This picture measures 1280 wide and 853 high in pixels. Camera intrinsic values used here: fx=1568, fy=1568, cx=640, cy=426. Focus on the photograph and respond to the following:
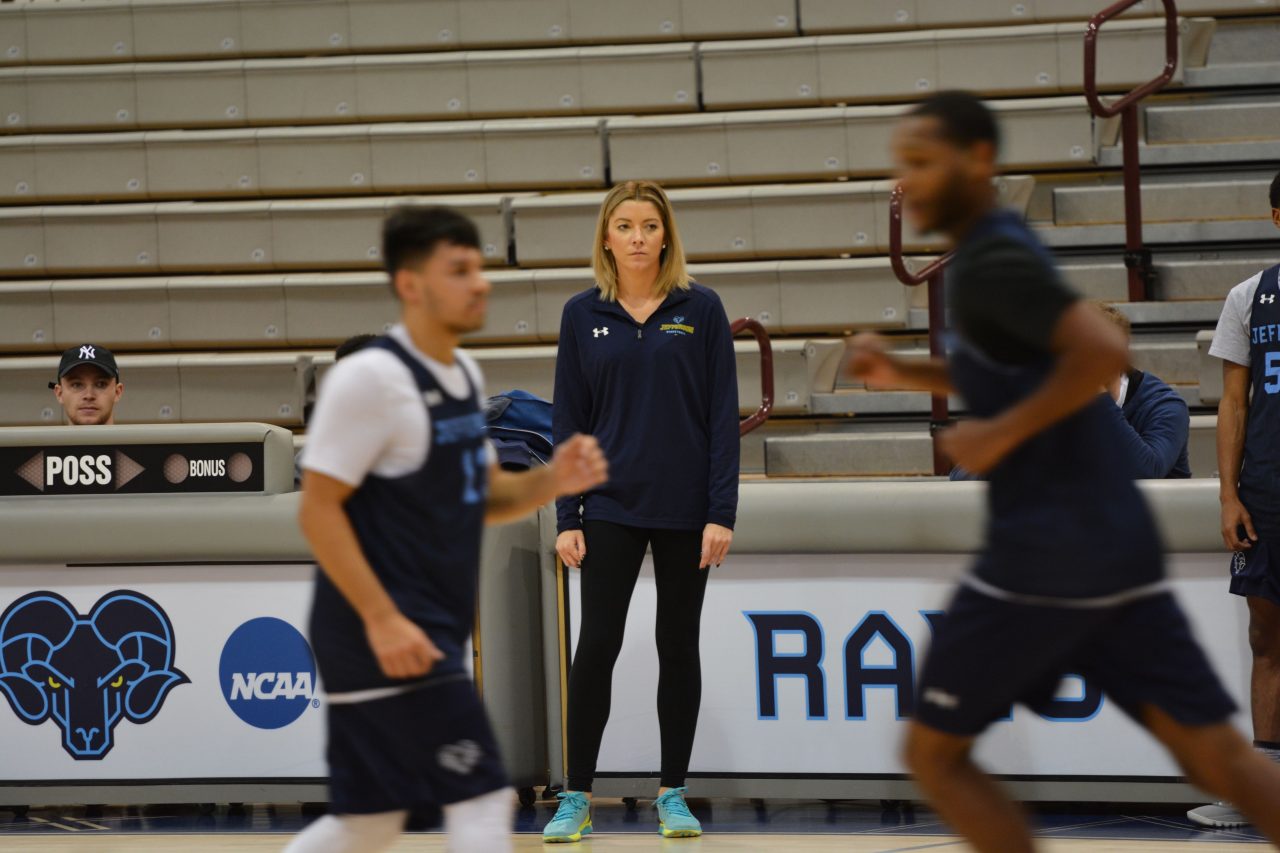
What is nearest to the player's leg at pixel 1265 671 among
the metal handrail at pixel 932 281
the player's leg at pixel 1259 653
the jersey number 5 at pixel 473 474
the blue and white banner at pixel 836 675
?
the player's leg at pixel 1259 653

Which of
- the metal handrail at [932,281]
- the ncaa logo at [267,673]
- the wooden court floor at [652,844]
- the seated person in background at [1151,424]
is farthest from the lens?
the metal handrail at [932,281]

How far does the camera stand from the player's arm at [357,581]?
91.1 inches

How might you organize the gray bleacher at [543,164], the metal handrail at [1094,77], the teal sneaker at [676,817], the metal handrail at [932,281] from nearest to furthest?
the teal sneaker at [676,817], the metal handrail at [932,281], the metal handrail at [1094,77], the gray bleacher at [543,164]

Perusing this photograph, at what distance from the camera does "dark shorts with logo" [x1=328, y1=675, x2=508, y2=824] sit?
238cm

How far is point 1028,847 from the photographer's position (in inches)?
97.1

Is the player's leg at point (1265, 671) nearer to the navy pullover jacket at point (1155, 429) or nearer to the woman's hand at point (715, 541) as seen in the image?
the navy pullover jacket at point (1155, 429)

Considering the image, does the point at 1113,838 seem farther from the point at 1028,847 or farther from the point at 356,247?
the point at 356,247

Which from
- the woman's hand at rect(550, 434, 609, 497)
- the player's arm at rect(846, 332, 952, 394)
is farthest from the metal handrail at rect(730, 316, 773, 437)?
the woman's hand at rect(550, 434, 609, 497)

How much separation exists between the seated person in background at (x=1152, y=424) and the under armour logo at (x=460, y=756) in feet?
7.61

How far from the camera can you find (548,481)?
2635 mm

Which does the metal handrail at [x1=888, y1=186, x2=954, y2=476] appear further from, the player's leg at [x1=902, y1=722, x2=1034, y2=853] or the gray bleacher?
the player's leg at [x1=902, y1=722, x2=1034, y2=853]

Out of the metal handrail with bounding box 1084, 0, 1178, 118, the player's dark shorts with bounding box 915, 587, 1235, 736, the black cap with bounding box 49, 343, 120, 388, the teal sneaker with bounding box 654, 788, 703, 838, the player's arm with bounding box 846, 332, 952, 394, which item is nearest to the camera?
the player's dark shorts with bounding box 915, 587, 1235, 736

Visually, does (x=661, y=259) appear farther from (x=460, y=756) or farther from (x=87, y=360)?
(x=87, y=360)

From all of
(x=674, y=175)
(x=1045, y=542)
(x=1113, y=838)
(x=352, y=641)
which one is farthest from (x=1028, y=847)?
(x=674, y=175)
